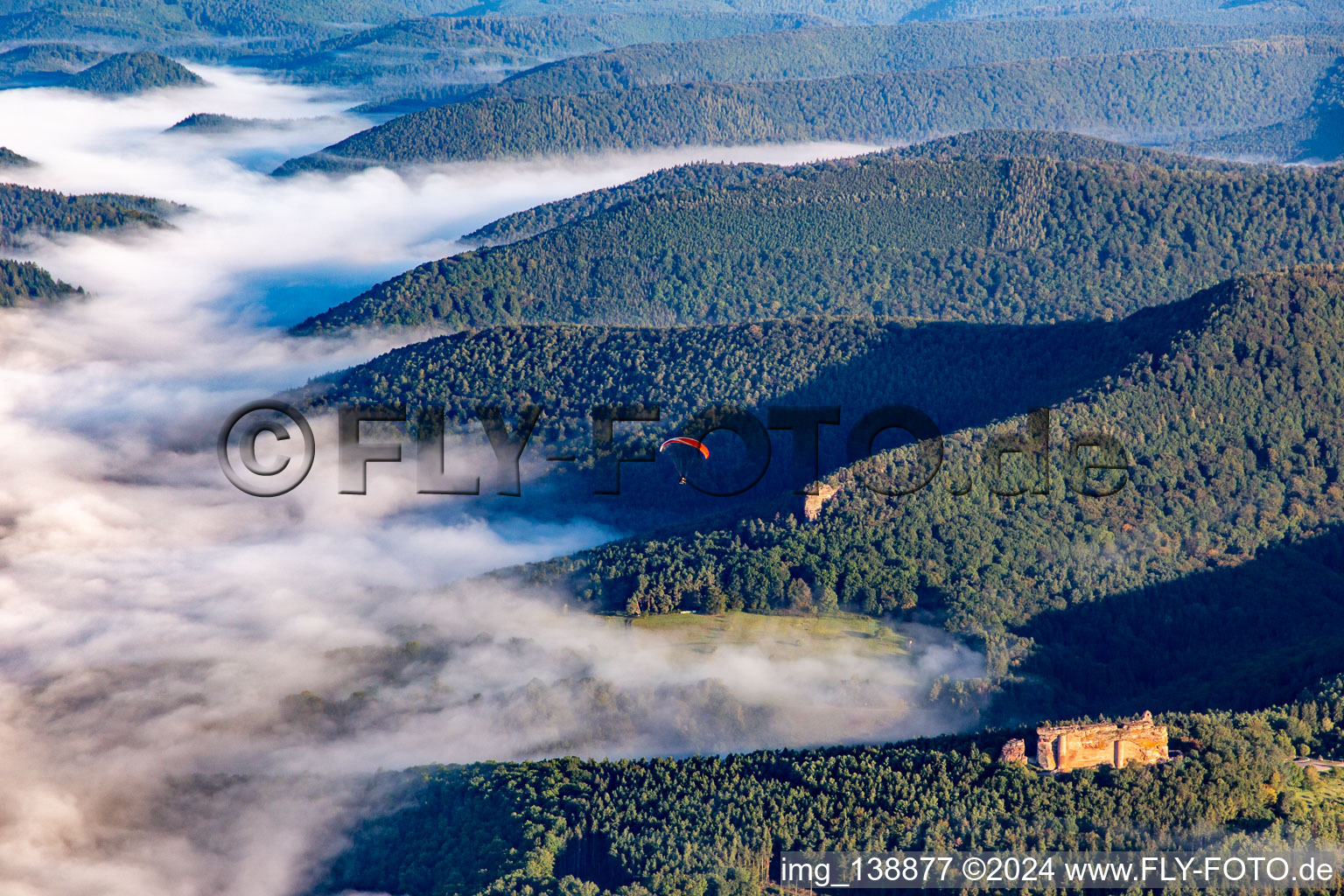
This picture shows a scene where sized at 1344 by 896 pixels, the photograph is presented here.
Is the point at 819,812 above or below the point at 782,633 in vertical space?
below

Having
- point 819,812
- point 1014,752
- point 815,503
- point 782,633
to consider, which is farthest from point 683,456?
point 819,812

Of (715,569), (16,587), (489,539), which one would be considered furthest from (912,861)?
(16,587)

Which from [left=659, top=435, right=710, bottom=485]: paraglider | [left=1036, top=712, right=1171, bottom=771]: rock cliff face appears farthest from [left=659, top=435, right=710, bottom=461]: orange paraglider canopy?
[left=1036, top=712, right=1171, bottom=771]: rock cliff face

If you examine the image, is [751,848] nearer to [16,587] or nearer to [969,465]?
[969,465]

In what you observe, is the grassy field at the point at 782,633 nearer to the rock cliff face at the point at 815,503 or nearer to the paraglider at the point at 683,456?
the rock cliff face at the point at 815,503

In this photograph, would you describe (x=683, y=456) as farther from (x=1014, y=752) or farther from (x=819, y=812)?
(x=819, y=812)

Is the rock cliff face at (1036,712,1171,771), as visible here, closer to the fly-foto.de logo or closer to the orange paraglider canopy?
the fly-foto.de logo

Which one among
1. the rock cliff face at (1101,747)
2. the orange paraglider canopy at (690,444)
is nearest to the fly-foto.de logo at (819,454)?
the orange paraglider canopy at (690,444)
